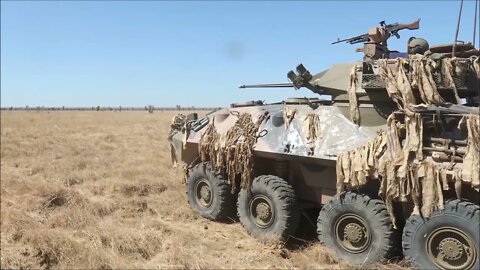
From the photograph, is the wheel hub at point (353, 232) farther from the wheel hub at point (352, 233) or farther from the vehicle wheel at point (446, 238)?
the vehicle wheel at point (446, 238)

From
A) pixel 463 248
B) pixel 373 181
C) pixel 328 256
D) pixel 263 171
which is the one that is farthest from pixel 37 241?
pixel 463 248

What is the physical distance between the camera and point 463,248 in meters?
5.20

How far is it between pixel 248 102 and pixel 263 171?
61.3 inches

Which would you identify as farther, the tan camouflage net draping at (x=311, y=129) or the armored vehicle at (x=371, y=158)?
the tan camouflage net draping at (x=311, y=129)

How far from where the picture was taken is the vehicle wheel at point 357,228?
584cm

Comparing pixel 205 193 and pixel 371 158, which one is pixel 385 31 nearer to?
pixel 371 158

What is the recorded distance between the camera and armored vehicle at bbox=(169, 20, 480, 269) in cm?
536

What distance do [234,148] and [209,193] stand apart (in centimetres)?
117

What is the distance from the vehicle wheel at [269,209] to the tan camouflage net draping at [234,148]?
247mm

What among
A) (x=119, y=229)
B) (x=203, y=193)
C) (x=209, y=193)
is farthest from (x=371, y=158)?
(x=119, y=229)

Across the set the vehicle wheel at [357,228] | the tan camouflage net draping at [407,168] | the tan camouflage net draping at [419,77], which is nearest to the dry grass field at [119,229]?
the vehicle wheel at [357,228]

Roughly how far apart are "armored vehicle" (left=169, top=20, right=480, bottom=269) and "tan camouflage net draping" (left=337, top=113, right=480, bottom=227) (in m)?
0.01

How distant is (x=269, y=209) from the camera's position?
7.30 metres

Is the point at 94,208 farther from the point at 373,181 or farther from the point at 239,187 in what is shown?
the point at 373,181
